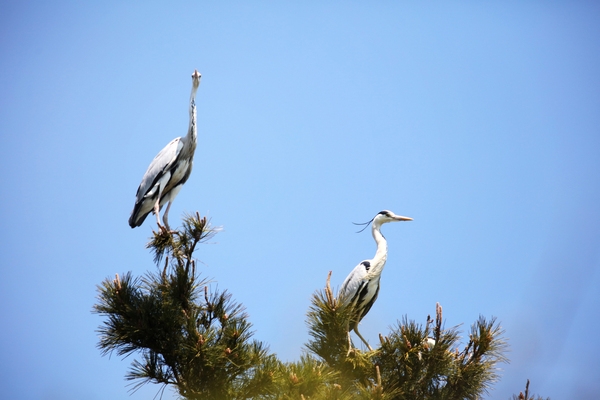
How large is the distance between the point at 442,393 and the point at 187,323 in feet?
8.48

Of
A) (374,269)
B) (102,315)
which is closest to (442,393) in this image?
(374,269)

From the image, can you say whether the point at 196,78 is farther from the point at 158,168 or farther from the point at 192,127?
the point at 158,168

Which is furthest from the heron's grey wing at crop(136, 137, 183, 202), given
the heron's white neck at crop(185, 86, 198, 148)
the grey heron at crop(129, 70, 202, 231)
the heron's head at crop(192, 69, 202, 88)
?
the heron's head at crop(192, 69, 202, 88)

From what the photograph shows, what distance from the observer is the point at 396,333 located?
20.5 feet

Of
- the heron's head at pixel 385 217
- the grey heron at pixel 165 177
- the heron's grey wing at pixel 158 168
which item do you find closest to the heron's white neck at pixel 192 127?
the grey heron at pixel 165 177

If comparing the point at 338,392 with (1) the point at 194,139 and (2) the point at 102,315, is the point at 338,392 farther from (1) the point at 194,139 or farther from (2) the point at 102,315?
(1) the point at 194,139

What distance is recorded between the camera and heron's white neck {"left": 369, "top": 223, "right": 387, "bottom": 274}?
26.7 ft

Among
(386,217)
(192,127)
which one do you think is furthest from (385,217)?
(192,127)

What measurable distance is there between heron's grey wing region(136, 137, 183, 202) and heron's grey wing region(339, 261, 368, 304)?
2830mm

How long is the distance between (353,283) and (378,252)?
2.05 ft

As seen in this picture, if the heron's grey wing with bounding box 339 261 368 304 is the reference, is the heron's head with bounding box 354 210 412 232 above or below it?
above

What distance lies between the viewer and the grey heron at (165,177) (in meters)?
8.47

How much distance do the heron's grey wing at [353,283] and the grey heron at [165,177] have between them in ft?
7.97

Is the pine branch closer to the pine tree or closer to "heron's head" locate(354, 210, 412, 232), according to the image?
the pine tree
